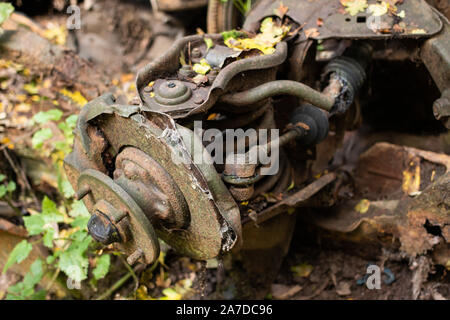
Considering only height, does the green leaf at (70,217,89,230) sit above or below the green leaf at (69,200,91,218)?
below

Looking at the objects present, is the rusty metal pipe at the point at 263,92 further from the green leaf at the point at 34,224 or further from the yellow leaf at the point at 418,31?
the green leaf at the point at 34,224

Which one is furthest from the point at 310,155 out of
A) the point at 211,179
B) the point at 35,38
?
the point at 35,38

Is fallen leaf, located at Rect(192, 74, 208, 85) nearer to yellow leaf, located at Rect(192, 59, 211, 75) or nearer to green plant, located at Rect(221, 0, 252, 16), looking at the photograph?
yellow leaf, located at Rect(192, 59, 211, 75)

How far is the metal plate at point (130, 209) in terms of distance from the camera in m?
2.03

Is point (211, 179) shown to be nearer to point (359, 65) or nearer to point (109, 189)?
point (109, 189)

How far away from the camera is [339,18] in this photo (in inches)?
107

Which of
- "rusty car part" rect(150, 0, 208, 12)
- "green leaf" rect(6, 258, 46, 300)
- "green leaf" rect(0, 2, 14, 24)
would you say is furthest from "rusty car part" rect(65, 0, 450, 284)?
"rusty car part" rect(150, 0, 208, 12)

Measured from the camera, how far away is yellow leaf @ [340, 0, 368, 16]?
2.69 m

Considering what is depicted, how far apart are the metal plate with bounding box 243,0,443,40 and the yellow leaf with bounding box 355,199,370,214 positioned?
3.56 feet

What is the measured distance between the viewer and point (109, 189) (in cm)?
208

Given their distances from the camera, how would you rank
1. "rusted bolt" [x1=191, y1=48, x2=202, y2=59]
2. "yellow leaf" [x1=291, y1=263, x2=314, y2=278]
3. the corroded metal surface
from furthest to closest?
"yellow leaf" [x1=291, y1=263, x2=314, y2=278], "rusted bolt" [x1=191, y1=48, x2=202, y2=59], the corroded metal surface

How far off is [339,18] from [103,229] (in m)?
1.77

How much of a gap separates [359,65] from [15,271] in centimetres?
286

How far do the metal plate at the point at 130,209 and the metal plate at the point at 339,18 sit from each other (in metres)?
1.37
